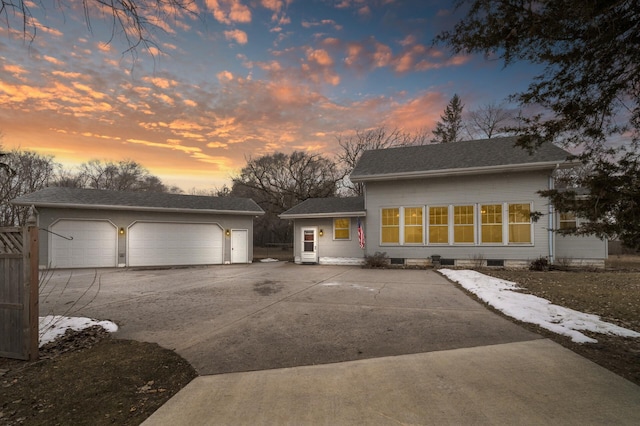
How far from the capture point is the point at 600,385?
319cm

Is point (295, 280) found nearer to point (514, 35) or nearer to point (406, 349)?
point (406, 349)

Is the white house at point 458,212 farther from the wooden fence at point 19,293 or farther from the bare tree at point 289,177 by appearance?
the bare tree at point 289,177

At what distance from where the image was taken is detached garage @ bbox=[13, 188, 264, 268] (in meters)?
15.7

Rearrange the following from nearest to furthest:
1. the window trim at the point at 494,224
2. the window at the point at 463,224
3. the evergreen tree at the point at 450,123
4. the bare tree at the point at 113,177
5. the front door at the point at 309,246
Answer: the window trim at the point at 494,224, the window at the point at 463,224, the front door at the point at 309,246, the evergreen tree at the point at 450,123, the bare tree at the point at 113,177

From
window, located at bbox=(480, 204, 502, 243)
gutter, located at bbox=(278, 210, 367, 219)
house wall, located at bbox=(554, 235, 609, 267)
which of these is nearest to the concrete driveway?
window, located at bbox=(480, 204, 502, 243)

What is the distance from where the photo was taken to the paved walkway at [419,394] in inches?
105

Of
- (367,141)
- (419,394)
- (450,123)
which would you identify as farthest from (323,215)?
(450,123)

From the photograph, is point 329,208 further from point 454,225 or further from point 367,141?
point 367,141

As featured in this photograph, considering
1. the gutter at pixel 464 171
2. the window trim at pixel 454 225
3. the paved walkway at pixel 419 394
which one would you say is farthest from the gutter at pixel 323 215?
the paved walkway at pixel 419 394

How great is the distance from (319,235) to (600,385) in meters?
15.3

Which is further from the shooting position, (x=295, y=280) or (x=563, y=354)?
(x=295, y=280)

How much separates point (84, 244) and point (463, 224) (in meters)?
18.7

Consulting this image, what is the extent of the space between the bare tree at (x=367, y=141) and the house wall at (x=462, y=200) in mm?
15329

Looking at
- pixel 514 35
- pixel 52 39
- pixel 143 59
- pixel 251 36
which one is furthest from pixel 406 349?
pixel 251 36
